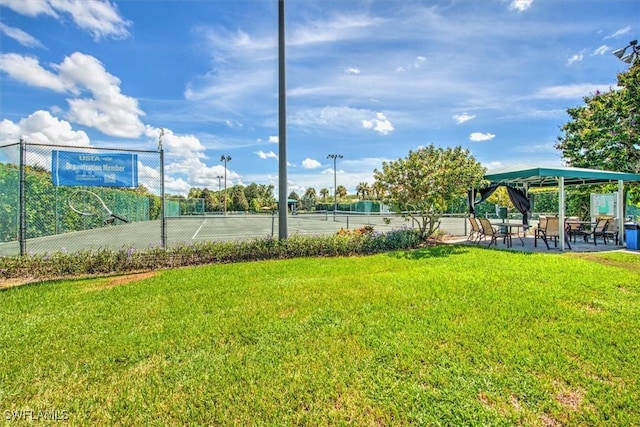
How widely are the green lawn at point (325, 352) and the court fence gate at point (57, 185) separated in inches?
103

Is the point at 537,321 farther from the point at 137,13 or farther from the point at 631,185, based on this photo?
the point at 631,185

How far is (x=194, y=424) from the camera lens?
80.2 inches

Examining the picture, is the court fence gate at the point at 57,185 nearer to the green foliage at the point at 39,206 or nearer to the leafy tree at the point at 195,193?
the green foliage at the point at 39,206

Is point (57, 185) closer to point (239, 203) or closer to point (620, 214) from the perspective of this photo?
point (620, 214)

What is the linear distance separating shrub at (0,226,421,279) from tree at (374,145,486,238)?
1.23m

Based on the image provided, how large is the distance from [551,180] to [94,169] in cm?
1655

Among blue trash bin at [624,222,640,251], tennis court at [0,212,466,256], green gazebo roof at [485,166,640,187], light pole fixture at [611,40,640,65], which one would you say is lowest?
tennis court at [0,212,466,256]

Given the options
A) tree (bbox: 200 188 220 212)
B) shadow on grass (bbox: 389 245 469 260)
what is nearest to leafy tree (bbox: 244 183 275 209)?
tree (bbox: 200 188 220 212)

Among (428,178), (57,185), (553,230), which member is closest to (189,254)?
(57,185)

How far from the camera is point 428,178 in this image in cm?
998

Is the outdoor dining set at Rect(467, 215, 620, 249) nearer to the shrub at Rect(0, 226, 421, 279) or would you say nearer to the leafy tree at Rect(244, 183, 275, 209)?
the shrub at Rect(0, 226, 421, 279)

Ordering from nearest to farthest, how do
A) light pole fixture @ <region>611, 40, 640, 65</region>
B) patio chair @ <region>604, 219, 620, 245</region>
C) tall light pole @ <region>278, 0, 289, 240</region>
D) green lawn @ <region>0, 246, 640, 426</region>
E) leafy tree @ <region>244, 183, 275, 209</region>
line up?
green lawn @ <region>0, 246, 640, 426</region> < tall light pole @ <region>278, 0, 289, 240</region> < light pole fixture @ <region>611, 40, 640, 65</region> < patio chair @ <region>604, 219, 620, 245</region> < leafy tree @ <region>244, 183, 275, 209</region>

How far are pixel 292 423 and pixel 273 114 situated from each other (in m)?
8.39

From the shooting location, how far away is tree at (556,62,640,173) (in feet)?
44.8
